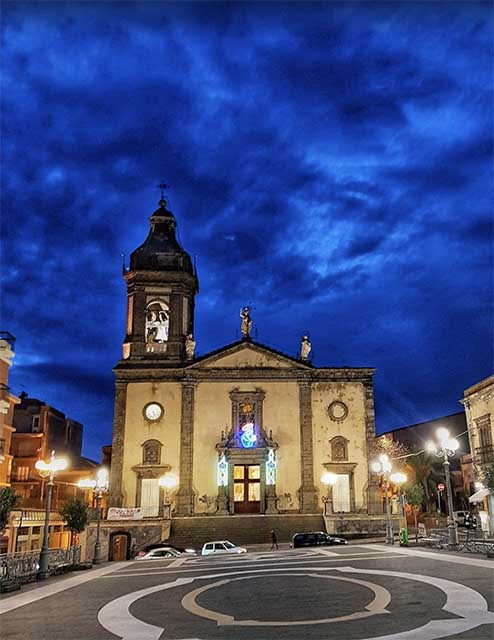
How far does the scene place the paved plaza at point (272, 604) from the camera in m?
9.80

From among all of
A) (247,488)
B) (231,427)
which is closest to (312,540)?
(247,488)

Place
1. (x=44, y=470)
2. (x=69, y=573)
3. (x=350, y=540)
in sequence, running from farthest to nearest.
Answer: (x=350, y=540) → (x=44, y=470) → (x=69, y=573)

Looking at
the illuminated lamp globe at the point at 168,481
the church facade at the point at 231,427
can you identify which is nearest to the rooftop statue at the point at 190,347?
the church facade at the point at 231,427

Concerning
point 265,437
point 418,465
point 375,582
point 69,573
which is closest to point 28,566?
point 69,573

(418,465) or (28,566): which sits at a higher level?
(418,465)

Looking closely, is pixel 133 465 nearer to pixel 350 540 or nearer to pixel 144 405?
pixel 144 405

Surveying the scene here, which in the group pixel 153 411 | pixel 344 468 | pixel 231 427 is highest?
pixel 153 411

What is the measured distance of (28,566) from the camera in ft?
→ 65.2

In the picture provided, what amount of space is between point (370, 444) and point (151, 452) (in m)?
16.5

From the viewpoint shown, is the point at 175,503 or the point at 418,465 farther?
the point at 418,465

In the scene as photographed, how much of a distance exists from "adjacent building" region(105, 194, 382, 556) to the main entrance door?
74 millimetres

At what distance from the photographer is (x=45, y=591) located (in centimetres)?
1639

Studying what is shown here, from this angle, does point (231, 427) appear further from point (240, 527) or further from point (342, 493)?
point (342, 493)

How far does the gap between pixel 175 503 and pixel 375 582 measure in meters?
29.0
